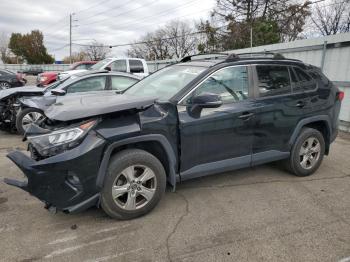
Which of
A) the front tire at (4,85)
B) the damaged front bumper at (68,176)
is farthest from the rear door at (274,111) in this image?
the front tire at (4,85)

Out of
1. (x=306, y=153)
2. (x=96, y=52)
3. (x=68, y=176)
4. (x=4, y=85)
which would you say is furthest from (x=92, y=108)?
(x=96, y=52)

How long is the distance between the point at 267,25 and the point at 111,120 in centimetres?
2794

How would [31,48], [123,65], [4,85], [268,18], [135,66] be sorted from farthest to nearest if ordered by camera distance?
1. [31,48]
2. [268,18]
3. [4,85]
4. [135,66]
5. [123,65]

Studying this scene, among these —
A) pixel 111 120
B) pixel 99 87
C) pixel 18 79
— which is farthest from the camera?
pixel 18 79

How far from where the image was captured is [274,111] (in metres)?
4.27

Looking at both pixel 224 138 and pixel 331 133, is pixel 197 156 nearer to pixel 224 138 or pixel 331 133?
pixel 224 138

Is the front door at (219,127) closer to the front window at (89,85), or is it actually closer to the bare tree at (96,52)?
the front window at (89,85)

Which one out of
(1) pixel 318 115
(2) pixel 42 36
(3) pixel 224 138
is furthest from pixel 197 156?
(2) pixel 42 36

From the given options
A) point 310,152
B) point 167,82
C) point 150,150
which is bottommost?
point 310,152

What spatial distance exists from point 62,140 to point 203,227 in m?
1.69

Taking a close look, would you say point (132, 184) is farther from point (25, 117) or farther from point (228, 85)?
point (25, 117)

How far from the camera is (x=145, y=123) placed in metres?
3.37

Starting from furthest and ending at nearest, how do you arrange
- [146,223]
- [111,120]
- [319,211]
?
[319,211], [146,223], [111,120]

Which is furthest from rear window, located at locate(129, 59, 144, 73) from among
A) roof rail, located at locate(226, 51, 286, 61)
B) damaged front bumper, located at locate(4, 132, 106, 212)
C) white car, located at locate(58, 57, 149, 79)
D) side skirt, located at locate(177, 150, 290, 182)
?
damaged front bumper, located at locate(4, 132, 106, 212)
